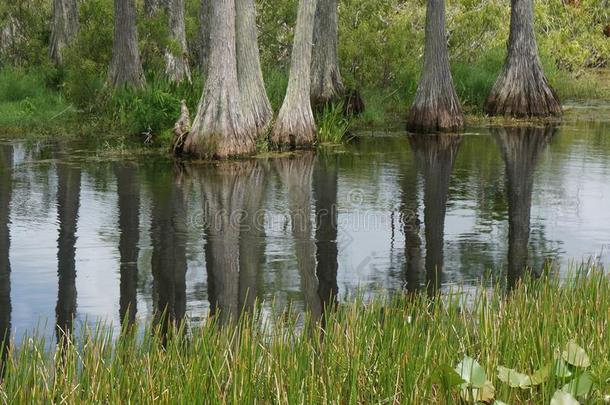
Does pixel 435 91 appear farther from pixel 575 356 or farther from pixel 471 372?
pixel 471 372

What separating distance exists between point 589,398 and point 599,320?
4.24 ft

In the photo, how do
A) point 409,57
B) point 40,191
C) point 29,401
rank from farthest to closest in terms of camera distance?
point 409,57
point 40,191
point 29,401

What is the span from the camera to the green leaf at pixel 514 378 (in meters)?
6.10

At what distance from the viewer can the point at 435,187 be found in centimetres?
1738

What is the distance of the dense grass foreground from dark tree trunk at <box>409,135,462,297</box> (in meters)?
1.75

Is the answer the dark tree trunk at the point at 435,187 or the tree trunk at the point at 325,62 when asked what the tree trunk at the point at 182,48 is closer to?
the tree trunk at the point at 325,62

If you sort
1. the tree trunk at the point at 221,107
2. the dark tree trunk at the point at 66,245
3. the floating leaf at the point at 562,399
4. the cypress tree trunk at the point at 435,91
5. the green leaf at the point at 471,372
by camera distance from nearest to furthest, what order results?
the floating leaf at the point at 562,399 < the green leaf at the point at 471,372 < the dark tree trunk at the point at 66,245 < the tree trunk at the point at 221,107 < the cypress tree trunk at the point at 435,91

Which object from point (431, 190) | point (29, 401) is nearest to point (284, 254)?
point (431, 190)

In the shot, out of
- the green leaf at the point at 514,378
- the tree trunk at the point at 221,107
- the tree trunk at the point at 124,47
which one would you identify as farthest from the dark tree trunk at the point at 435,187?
the tree trunk at the point at 124,47

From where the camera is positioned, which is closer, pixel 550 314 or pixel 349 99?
pixel 550 314

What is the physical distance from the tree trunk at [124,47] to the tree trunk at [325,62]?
3.95 meters

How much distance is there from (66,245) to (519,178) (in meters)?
8.16

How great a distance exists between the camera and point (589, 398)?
6.23 meters

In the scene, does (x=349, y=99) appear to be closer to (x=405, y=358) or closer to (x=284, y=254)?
(x=284, y=254)
